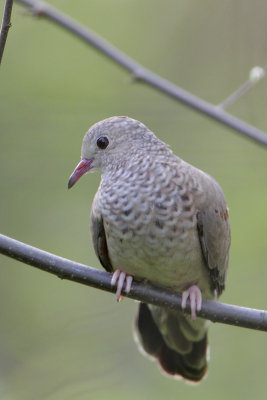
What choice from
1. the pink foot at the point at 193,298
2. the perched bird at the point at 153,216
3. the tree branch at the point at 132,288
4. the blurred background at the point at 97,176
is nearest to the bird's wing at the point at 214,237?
the perched bird at the point at 153,216

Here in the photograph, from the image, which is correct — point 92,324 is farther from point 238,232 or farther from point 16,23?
point 16,23

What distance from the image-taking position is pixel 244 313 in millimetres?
3998

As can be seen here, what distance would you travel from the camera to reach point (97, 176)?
27.3ft

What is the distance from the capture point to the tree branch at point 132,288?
3.86 metres

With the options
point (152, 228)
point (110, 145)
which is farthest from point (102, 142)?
point (152, 228)

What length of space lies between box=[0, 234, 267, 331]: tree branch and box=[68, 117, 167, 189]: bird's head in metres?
0.77

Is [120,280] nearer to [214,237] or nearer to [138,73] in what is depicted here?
[214,237]

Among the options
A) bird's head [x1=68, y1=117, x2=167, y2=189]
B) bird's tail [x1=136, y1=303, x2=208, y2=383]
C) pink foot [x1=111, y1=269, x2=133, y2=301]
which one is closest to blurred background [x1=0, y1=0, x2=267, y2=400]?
bird's tail [x1=136, y1=303, x2=208, y2=383]

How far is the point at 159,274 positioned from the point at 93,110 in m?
4.14

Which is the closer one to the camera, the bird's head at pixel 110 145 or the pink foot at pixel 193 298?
the pink foot at pixel 193 298

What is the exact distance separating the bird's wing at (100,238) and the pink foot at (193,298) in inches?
20.8

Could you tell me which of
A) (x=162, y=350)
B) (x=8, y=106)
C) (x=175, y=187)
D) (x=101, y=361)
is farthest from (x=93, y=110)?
(x=175, y=187)

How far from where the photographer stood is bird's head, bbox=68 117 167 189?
4730 mm

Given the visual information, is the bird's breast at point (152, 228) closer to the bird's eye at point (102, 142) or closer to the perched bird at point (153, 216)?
the perched bird at point (153, 216)
